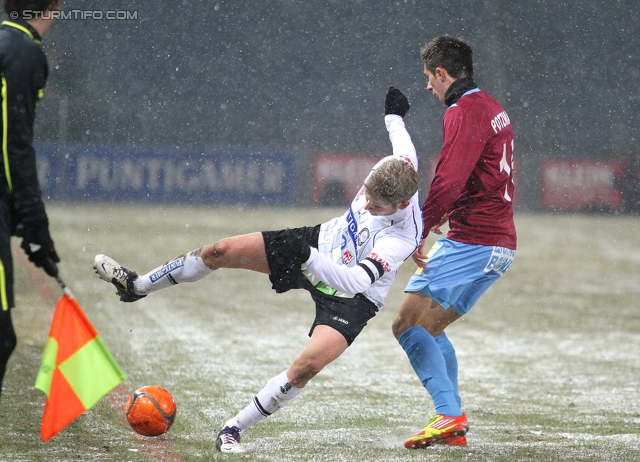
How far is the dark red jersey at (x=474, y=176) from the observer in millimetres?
4102

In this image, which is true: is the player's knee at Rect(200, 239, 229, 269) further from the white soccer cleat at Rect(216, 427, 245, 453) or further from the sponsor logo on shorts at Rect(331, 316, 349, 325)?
the white soccer cleat at Rect(216, 427, 245, 453)

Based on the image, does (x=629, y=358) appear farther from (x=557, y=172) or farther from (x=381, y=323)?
(x=557, y=172)

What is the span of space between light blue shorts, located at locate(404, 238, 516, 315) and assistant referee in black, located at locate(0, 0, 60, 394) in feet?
6.54

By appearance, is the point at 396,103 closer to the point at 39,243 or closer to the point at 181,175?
the point at 39,243

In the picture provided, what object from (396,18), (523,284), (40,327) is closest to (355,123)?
(396,18)

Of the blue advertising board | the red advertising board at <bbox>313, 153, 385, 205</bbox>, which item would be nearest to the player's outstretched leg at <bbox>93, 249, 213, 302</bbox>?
the red advertising board at <bbox>313, 153, 385, 205</bbox>

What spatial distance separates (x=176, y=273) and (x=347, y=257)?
85 cm

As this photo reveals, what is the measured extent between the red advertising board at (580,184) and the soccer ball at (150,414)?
20.2 m

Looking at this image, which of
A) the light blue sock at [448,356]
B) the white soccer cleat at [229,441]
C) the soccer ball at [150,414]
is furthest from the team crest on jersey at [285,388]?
the light blue sock at [448,356]

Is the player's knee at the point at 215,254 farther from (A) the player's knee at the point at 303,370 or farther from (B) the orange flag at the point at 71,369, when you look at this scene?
(B) the orange flag at the point at 71,369

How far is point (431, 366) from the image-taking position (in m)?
4.18

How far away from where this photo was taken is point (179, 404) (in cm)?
484

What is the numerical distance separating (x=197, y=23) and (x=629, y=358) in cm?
1730

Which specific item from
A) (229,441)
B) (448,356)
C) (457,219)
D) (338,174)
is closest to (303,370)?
(229,441)
